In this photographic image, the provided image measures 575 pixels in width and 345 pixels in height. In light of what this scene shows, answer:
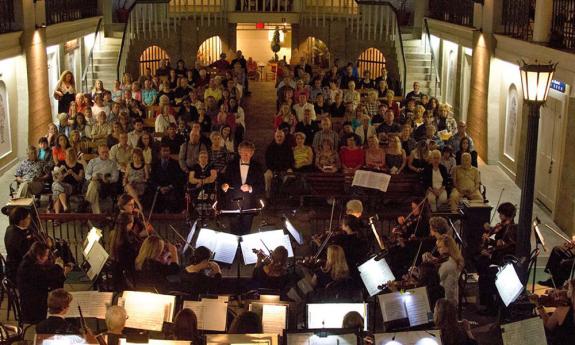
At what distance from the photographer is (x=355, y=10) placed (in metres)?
27.6

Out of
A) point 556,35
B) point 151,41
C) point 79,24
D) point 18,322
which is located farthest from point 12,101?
point 556,35

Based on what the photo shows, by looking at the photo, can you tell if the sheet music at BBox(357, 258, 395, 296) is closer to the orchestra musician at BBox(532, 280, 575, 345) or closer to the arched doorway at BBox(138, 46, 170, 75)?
the orchestra musician at BBox(532, 280, 575, 345)

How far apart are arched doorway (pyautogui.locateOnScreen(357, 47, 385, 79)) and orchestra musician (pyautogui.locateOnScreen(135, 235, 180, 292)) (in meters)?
19.1

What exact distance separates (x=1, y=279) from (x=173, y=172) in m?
4.37

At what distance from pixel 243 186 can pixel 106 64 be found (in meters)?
14.6

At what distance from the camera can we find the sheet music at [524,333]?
8023 millimetres

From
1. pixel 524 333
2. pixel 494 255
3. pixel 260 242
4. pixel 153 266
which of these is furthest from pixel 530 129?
pixel 153 266

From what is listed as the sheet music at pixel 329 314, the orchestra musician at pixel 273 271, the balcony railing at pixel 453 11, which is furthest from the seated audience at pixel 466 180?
the balcony railing at pixel 453 11

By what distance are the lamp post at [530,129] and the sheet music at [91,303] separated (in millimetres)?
4739

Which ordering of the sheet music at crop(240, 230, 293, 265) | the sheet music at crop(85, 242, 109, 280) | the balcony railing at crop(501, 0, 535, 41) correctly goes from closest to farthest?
the sheet music at crop(85, 242, 109, 280) < the sheet music at crop(240, 230, 293, 265) < the balcony railing at crop(501, 0, 535, 41)

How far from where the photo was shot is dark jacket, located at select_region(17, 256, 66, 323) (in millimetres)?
10070

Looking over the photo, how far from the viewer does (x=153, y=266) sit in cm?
1016

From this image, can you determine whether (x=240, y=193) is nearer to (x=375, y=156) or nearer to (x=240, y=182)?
(x=240, y=182)

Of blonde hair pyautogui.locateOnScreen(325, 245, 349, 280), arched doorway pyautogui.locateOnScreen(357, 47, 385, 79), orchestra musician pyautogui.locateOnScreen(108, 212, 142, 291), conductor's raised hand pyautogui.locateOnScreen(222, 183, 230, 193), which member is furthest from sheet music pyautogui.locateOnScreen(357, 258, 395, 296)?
arched doorway pyautogui.locateOnScreen(357, 47, 385, 79)
